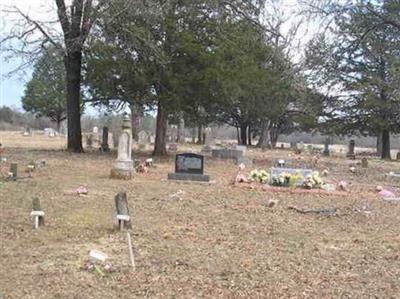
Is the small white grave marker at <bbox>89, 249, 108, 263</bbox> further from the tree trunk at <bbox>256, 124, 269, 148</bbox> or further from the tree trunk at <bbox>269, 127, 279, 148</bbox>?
the tree trunk at <bbox>269, 127, 279, 148</bbox>

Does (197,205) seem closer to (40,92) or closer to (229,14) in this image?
(229,14)

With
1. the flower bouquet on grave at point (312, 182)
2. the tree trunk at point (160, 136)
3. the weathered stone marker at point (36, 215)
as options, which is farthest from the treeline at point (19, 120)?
the weathered stone marker at point (36, 215)

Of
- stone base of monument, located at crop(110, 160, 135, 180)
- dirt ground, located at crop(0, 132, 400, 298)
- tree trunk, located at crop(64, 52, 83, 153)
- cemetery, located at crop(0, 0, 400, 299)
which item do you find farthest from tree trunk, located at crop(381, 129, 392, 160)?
dirt ground, located at crop(0, 132, 400, 298)

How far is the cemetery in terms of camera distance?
6262 mm

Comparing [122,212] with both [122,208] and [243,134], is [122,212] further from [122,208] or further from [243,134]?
[243,134]

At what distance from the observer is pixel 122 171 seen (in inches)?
599

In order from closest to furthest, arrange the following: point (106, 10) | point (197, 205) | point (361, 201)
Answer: point (197, 205) → point (361, 201) → point (106, 10)

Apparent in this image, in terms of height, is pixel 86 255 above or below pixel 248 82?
below

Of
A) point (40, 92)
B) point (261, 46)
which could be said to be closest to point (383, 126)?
point (261, 46)

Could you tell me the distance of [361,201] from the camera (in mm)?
12836

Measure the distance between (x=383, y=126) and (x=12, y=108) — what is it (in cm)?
7327

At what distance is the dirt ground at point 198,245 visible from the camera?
19.3 feet

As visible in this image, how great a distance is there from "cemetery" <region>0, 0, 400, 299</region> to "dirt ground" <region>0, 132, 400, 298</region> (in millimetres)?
28

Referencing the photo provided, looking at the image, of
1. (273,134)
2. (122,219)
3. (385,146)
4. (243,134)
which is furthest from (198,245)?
(273,134)
